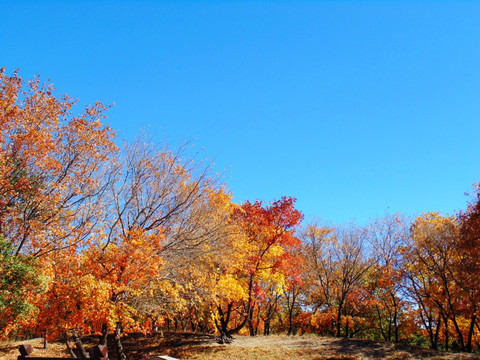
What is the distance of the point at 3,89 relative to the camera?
14.3m

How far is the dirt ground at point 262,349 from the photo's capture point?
700 inches

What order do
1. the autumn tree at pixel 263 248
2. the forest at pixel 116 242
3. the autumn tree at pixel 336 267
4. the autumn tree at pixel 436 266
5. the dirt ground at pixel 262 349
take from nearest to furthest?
the forest at pixel 116 242 < the dirt ground at pixel 262 349 < the autumn tree at pixel 263 248 < the autumn tree at pixel 436 266 < the autumn tree at pixel 336 267

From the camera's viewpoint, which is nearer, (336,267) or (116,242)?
(116,242)

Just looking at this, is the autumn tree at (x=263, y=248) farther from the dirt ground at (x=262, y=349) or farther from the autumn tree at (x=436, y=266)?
the autumn tree at (x=436, y=266)

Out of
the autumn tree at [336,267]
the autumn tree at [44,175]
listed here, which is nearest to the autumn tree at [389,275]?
the autumn tree at [336,267]

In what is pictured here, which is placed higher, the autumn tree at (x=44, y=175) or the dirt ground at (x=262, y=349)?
the autumn tree at (x=44, y=175)

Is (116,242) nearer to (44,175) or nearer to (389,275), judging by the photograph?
(44,175)

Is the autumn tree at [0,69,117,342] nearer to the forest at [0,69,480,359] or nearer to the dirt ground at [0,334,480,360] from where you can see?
the forest at [0,69,480,359]

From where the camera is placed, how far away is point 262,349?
19047 millimetres

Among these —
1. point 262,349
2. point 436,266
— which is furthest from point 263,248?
point 436,266

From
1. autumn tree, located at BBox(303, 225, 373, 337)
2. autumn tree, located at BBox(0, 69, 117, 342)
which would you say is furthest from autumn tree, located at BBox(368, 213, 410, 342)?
autumn tree, located at BBox(0, 69, 117, 342)

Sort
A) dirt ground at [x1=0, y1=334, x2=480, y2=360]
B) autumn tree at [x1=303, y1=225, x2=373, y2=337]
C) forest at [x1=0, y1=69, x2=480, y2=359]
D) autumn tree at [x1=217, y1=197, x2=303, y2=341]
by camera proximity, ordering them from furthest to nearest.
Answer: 1. autumn tree at [x1=303, y1=225, x2=373, y2=337]
2. autumn tree at [x1=217, y1=197, x2=303, y2=341]
3. dirt ground at [x1=0, y1=334, x2=480, y2=360]
4. forest at [x1=0, y1=69, x2=480, y2=359]

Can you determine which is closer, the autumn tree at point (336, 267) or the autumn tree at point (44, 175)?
the autumn tree at point (44, 175)

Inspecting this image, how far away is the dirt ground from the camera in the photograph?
700 inches
